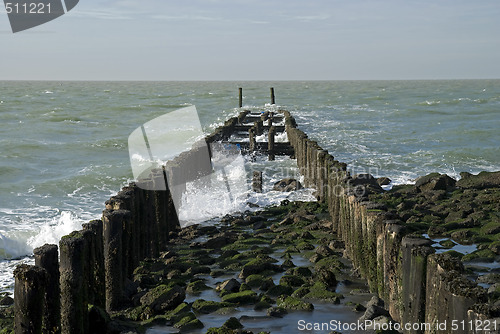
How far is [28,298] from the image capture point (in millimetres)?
5301

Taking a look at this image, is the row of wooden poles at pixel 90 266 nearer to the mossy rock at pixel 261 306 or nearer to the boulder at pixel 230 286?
the boulder at pixel 230 286

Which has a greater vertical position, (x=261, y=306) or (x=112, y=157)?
(x=261, y=306)

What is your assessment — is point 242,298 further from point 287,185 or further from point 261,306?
point 287,185

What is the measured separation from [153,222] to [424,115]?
42715 millimetres

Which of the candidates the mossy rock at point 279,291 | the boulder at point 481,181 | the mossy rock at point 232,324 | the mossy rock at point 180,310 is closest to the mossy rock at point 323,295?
the mossy rock at point 279,291

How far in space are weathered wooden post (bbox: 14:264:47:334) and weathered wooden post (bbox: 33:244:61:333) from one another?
14.6 inches

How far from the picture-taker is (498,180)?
53.4 ft

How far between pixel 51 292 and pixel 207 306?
2.00 meters

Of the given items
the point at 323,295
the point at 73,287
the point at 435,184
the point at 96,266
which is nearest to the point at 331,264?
the point at 323,295

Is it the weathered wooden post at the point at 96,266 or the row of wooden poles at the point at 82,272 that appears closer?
the row of wooden poles at the point at 82,272

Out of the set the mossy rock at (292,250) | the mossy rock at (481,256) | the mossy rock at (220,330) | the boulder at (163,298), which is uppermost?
the mossy rock at (220,330)

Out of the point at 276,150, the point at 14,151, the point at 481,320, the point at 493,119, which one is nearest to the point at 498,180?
the point at 276,150

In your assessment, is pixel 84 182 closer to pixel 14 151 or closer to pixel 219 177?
pixel 219 177

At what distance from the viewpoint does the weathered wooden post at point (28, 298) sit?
17.3 feet
